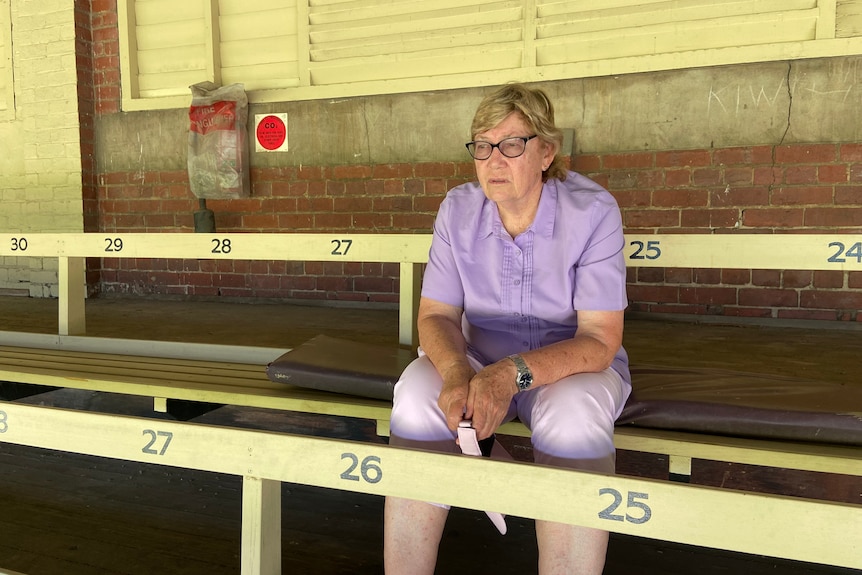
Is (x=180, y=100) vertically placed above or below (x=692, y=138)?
above

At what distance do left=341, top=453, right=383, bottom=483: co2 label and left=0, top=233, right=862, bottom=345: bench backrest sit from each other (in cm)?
114

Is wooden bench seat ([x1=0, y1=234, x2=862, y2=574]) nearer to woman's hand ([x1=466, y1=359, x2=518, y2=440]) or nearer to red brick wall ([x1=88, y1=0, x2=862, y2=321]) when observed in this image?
woman's hand ([x1=466, y1=359, x2=518, y2=440])

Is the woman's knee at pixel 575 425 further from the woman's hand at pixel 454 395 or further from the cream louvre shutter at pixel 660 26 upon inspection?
the cream louvre shutter at pixel 660 26

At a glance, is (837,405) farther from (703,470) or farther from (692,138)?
(692,138)

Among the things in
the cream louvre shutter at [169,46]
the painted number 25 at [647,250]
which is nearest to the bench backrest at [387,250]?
the painted number 25 at [647,250]

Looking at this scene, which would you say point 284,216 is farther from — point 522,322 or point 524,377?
point 524,377

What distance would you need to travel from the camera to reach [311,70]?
15.7ft

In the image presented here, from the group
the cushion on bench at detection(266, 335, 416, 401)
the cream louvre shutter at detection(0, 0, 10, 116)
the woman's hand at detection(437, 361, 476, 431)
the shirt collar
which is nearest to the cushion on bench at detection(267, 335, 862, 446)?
the cushion on bench at detection(266, 335, 416, 401)

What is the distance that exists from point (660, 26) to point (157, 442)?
364cm

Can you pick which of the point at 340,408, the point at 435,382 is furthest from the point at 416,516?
the point at 340,408

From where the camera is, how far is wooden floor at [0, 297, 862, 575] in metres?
2.09

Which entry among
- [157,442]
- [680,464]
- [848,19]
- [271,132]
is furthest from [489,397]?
[271,132]

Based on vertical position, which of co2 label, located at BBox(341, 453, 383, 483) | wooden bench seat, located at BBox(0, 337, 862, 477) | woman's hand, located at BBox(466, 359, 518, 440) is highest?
woman's hand, located at BBox(466, 359, 518, 440)

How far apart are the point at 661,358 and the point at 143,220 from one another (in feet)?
13.9
